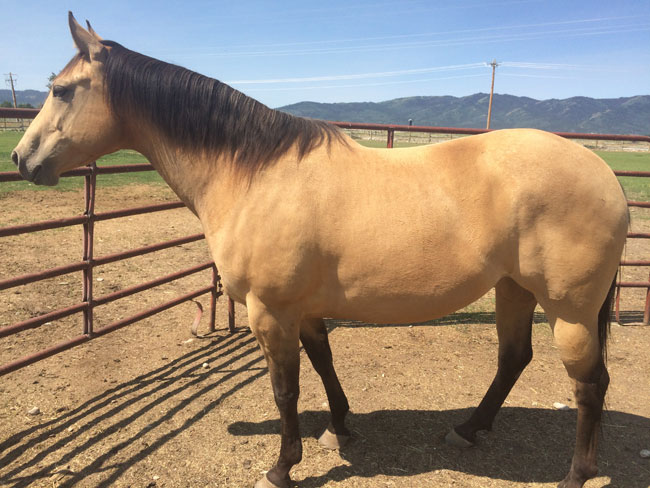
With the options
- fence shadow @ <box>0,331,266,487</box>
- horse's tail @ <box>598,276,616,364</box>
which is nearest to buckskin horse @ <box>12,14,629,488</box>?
horse's tail @ <box>598,276,616,364</box>

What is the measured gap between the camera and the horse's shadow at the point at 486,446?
259 cm

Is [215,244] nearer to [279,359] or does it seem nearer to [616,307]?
[279,359]

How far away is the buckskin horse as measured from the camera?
211cm

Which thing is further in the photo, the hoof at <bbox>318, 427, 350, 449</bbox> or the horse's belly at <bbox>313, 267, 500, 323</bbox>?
the hoof at <bbox>318, 427, 350, 449</bbox>

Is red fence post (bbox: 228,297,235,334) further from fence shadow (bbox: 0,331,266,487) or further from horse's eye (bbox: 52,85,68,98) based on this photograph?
horse's eye (bbox: 52,85,68,98)

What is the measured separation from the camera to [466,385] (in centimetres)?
357

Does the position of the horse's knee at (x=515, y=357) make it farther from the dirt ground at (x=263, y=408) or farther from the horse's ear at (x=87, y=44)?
the horse's ear at (x=87, y=44)

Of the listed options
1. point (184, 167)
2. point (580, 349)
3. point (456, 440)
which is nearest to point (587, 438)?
point (580, 349)

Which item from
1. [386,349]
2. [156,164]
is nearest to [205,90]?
[156,164]

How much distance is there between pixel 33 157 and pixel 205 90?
36.2 inches

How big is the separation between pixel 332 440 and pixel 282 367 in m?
0.78

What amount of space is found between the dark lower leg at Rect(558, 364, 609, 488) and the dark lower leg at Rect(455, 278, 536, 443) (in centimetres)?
53

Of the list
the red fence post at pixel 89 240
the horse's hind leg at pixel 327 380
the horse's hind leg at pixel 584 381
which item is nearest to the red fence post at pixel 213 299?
the red fence post at pixel 89 240

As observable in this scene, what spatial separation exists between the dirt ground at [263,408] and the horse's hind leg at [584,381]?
208 mm
